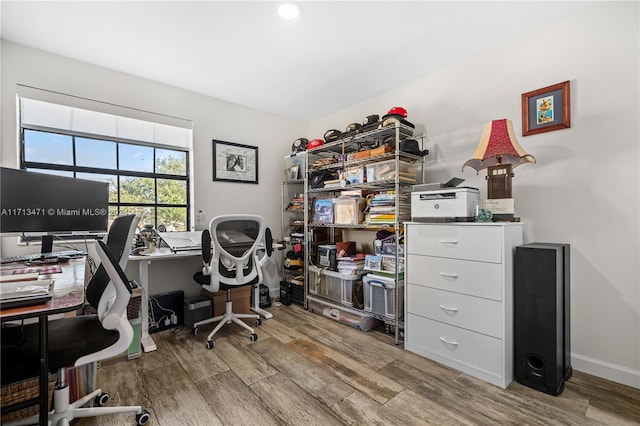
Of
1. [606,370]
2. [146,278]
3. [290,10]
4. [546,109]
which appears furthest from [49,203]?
[606,370]

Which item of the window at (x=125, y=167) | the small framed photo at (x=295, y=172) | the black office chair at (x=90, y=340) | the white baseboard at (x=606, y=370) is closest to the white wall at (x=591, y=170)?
the white baseboard at (x=606, y=370)

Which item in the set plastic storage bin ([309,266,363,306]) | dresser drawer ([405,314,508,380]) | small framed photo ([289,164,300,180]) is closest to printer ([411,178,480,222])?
dresser drawer ([405,314,508,380])

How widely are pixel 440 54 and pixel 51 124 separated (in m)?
3.42

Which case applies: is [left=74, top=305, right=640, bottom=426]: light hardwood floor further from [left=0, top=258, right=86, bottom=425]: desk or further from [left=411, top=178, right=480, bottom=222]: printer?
[left=411, top=178, right=480, bottom=222]: printer

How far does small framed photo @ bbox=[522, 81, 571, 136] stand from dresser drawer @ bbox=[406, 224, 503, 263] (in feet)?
3.08

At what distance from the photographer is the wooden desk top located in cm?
86

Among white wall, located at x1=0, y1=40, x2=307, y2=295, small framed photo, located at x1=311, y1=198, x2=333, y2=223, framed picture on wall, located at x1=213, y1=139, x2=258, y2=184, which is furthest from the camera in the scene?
framed picture on wall, located at x1=213, y1=139, x2=258, y2=184

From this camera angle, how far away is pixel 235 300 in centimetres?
298

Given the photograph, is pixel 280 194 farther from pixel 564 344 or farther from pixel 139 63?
pixel 564 344

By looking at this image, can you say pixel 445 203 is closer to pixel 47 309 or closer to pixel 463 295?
pixel 463 295

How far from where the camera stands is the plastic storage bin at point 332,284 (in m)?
2.82

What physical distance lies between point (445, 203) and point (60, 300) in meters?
2.18

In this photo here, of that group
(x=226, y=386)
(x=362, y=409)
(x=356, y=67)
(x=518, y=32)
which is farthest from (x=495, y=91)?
(x=226, y=386)

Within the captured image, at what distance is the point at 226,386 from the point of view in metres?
1.82
